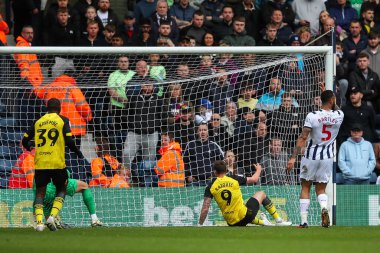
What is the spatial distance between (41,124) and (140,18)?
753 cm

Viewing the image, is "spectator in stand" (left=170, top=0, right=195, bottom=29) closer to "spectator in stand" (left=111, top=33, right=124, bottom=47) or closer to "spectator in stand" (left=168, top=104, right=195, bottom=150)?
"spectator in stand" (left=111, top=33, right=124, bottom=47)

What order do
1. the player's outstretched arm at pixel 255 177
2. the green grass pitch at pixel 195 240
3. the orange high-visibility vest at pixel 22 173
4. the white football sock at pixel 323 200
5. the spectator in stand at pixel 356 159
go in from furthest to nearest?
the spectator in stand at pixel 356 159 → the orange high-visibility vest at pixel 22 173 → the player's outstretched arm at pixel 255 177 → the white football sock at pixel 323 200 → the green grass pitch at pixel 195 240

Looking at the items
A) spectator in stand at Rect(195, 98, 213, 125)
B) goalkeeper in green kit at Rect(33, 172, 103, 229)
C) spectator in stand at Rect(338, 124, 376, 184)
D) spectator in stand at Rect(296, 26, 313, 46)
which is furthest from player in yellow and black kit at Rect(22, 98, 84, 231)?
spectator in stand at Rect(296, 26, 313, 46)

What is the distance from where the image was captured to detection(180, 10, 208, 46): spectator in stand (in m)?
22.4

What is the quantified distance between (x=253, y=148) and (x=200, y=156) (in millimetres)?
938

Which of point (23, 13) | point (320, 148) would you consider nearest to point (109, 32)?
point (23, 13)

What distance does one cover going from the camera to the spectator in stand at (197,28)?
22.4m

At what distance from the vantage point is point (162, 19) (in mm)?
22547

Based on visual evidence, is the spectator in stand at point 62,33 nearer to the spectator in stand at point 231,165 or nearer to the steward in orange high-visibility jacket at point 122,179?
the steward in orange high-visibility jacket at point 122,179

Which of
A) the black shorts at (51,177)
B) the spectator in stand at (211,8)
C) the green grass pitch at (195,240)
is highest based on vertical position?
the spectator in stand at (211,8)

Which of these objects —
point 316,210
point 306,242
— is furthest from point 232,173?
point 306,242

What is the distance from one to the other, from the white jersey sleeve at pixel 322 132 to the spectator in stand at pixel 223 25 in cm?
629

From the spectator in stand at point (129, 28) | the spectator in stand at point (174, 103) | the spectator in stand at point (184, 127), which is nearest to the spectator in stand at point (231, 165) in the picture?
the spectator in stand at point (184, 127)

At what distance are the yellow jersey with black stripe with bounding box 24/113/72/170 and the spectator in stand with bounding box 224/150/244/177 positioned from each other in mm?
4169
